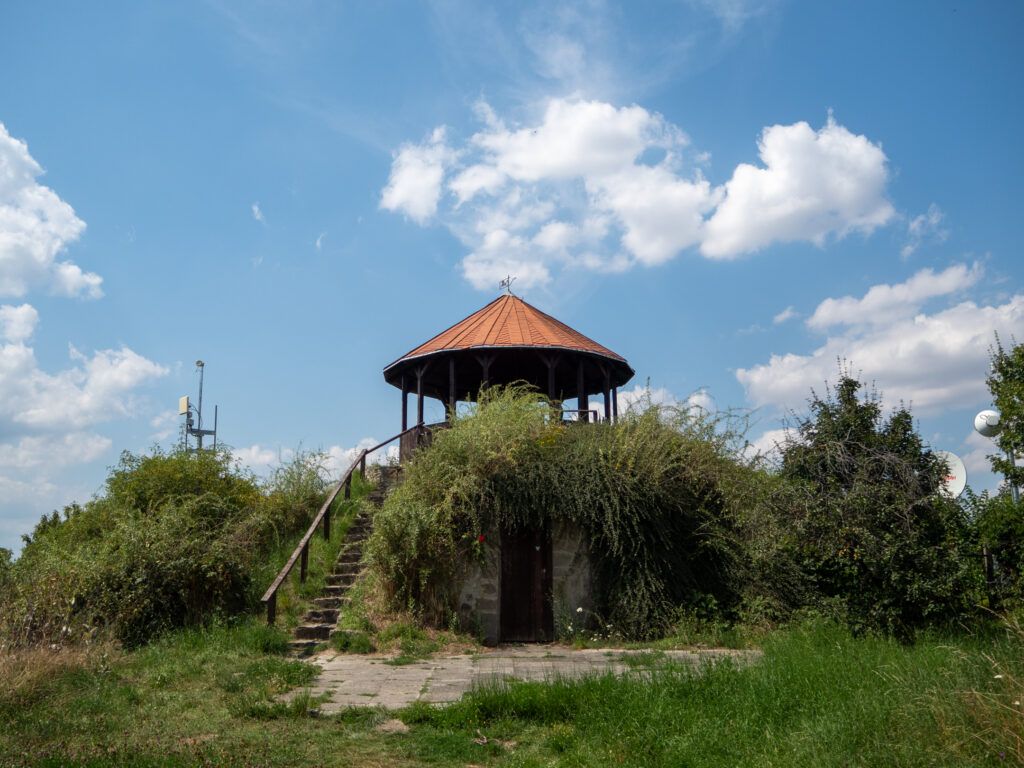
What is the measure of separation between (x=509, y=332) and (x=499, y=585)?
7.71 metres

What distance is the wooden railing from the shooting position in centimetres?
1130

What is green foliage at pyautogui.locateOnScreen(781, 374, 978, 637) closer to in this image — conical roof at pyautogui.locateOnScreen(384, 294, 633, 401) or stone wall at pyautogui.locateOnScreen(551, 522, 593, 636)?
stone wall at pyautogui.locateOnScreen(551, 522, 593, 636)

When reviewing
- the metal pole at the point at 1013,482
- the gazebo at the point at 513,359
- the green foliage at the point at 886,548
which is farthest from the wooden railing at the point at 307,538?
the metal pole at the point at 1013,482

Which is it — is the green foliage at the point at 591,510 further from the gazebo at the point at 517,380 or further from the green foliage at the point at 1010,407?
the green foliage at the point at 1010,407

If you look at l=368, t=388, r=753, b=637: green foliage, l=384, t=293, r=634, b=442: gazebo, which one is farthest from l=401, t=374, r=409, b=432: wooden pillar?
l=368, t=388, r=753, b=637: green foliage

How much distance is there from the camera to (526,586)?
12.6 metres

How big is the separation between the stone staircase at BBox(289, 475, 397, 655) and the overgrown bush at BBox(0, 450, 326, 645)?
1013mm

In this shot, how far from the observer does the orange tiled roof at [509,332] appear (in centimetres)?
1852

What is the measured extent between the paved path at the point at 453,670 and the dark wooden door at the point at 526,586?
76cm

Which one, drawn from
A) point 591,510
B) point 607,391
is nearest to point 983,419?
point 591,510

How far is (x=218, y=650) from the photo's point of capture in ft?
32.4

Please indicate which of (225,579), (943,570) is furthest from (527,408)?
(943,570)

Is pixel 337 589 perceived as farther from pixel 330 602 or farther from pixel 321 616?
pixel 321 616

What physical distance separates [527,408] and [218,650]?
5.91 meters
